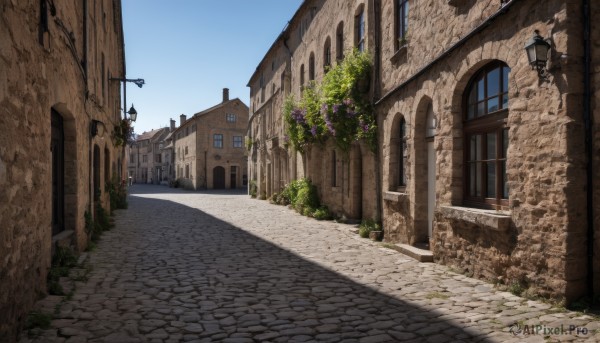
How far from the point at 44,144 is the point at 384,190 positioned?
6581 millimetres

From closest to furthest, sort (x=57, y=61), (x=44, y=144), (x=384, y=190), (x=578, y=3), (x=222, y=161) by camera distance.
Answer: (x=578, y=3) < (x=44, y=144) < (x=57, y=61) < (x=384, y=190) < (x=222, y=161)

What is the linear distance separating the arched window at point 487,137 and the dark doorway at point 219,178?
35.2 metres

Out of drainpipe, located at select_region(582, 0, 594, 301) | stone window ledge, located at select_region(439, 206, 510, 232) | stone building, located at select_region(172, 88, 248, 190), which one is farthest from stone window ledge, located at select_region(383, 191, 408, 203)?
stone building, located at select_region(172, 88, 248, 190)

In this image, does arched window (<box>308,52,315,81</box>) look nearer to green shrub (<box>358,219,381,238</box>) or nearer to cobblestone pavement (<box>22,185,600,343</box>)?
green shrub (<box>358,219,381,238</box>)

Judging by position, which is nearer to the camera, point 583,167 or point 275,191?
point 583,167

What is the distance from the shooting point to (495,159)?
603 centimetres

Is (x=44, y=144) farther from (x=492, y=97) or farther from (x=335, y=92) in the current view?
(x=335, y=92)

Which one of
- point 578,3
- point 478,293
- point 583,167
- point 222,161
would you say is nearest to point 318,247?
point 478,293

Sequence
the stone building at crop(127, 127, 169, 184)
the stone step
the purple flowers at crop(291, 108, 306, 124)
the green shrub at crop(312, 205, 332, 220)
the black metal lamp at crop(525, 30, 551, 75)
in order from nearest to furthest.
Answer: the black metal lamp at crop(525, 30, 551, 75)
the stone step
the green shrub at crop(312, 205, 332, 220)
the purple flowers at crop(291, 108, 306, 124)
the stone building at crop(127, 127, 169, 184)

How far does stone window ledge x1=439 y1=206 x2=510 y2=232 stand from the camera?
543cm

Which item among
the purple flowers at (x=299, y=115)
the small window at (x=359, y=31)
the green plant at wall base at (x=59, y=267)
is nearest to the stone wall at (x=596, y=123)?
the green plant at wall base at (x=59, y=267)

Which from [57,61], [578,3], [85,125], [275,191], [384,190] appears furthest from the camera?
[275,191]

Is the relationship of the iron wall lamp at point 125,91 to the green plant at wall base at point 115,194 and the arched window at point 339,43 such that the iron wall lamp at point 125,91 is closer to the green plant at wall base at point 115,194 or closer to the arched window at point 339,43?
the green plant at wall base at point 115,194

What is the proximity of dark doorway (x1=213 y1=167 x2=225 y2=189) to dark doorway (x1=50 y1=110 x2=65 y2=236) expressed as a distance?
33.0 metres
